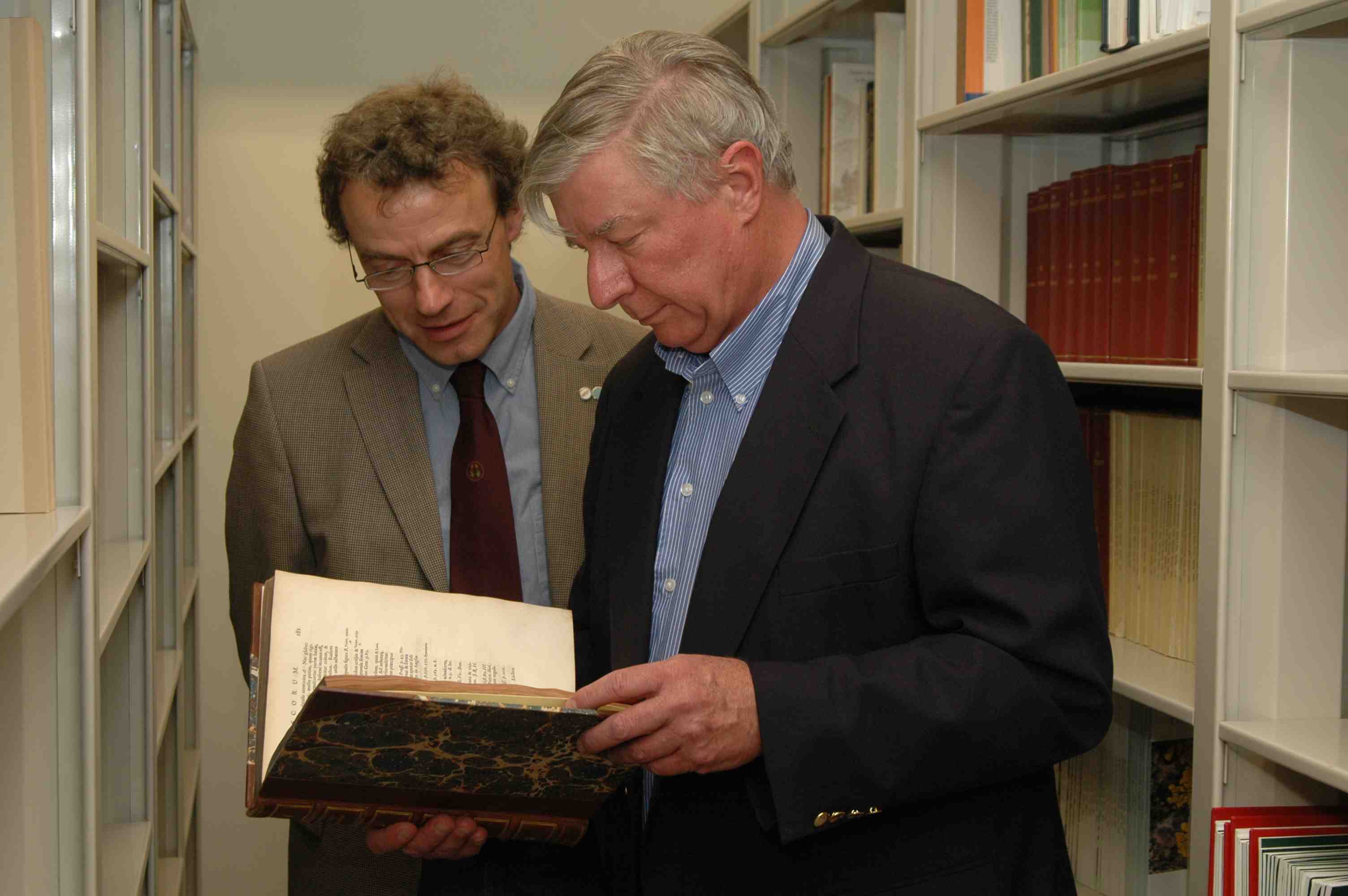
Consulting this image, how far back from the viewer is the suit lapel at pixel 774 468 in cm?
134

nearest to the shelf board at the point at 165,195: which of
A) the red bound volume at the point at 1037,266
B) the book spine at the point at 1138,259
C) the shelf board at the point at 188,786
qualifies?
the shelf board at the point at 188,786

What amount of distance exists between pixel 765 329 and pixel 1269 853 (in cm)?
85

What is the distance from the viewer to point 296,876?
1.90 meters

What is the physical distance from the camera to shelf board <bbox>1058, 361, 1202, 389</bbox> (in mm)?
1574

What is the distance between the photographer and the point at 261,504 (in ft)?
6.09

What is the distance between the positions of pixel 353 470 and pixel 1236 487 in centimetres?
122

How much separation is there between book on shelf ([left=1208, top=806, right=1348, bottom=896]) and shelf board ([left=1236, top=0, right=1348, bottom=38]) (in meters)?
0.91

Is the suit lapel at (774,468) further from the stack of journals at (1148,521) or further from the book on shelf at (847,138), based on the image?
the book on shelf at (847,138)

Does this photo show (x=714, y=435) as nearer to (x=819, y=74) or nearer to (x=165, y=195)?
(x=165, y=195)

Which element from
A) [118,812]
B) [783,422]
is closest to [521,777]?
[783,422]

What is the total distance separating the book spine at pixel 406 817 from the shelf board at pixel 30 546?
327mm

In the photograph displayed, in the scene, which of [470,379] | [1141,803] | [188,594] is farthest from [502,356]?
[188,594]

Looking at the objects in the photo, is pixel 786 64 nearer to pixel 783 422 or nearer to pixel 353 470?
pixel 353 470

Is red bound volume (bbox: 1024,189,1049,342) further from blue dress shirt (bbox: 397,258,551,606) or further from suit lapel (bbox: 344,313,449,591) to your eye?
suit lapel (bbox: 344,313,449,591)
